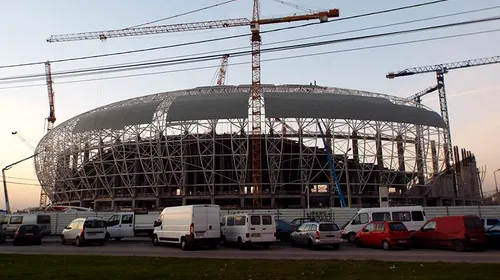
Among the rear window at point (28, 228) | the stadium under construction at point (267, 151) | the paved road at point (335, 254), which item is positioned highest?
the stadium under construction at point (267, 151)

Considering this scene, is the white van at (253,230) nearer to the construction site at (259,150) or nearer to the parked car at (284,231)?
the parked car at (284,231)

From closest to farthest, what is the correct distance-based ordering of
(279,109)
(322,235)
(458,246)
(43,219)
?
(458,246), (322,235), (43,219), (279,109)

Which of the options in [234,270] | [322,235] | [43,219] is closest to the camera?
[234,270]

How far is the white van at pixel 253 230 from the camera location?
22.6m

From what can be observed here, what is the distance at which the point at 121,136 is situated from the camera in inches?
2510

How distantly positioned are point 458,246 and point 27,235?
78.4 feet

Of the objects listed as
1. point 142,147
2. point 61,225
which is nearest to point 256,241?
point 61,225


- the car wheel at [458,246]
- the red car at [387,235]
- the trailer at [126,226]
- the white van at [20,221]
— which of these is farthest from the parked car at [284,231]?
the white van at [20,221]

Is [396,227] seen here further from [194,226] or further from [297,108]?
[297,108]

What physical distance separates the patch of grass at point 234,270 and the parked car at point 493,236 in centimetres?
968

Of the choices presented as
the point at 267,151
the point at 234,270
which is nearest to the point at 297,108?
the point at 267,151

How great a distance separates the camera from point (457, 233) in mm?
20125

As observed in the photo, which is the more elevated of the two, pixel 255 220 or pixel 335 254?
pixel 255 220

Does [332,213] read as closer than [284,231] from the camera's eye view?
No
